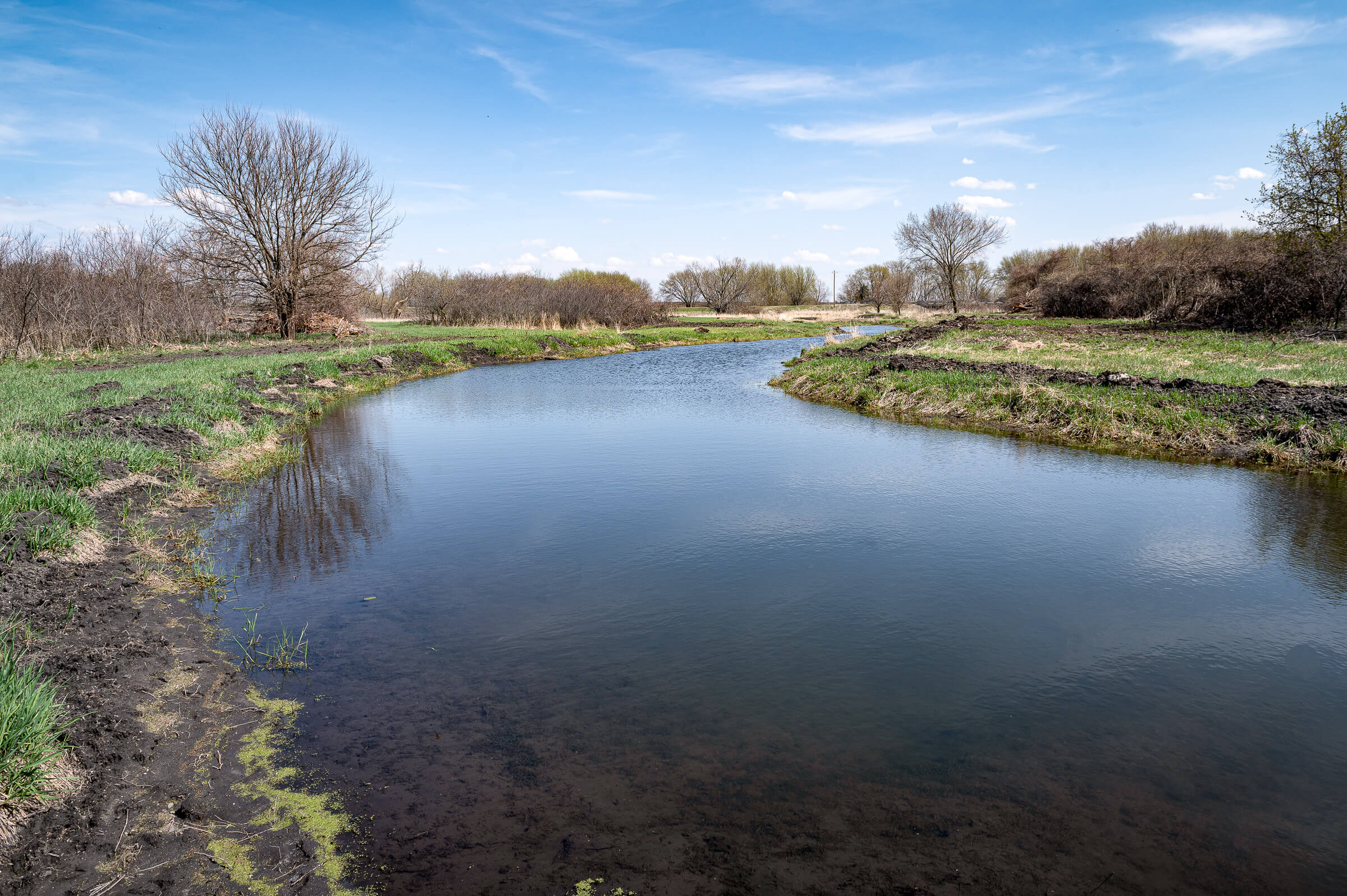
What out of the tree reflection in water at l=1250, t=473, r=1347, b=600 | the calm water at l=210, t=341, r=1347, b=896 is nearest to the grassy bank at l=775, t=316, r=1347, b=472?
the tree reflection in water at l=1250, t=473, r=1347, b=600

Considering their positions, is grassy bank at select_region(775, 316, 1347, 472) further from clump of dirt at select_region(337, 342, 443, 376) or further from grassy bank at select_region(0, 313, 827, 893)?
clump of dirt at select_region(337, 342, 443, 376)

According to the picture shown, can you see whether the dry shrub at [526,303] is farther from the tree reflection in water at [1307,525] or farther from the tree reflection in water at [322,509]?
the tree reflection in water at [1307,525]

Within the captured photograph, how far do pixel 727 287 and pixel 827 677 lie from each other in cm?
6462

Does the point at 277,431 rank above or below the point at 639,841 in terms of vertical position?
above

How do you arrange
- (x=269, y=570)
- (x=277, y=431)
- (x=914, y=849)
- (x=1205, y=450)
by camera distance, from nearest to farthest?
(x=914, y=849), (x=269, y=570), (x=1205, y=450), (x=277, y=431)

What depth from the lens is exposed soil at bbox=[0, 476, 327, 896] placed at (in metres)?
3.00

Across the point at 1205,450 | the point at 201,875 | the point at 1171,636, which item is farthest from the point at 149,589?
the point at 1205,450

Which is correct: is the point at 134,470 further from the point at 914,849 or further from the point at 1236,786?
the point at 1236,786

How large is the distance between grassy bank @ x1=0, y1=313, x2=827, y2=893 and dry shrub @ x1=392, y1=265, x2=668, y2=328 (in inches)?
1146

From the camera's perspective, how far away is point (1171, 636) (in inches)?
211

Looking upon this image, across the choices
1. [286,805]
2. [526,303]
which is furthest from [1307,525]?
[526,303]

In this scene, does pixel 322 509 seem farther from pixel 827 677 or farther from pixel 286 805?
pixel 827 677

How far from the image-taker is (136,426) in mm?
10055

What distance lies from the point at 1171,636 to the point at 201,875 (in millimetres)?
6144
